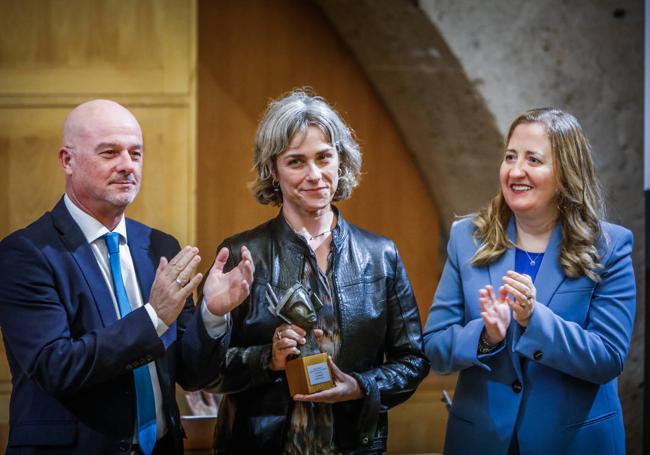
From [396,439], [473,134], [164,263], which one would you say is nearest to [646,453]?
[396,439]

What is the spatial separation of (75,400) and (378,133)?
2.81 metres

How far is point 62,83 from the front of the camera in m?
4.00

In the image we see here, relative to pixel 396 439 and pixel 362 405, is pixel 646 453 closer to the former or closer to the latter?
pixel 396 439

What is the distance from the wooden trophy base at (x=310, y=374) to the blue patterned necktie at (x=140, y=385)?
402 mm

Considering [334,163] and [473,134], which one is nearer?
[334,163]

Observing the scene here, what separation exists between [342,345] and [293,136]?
643mm

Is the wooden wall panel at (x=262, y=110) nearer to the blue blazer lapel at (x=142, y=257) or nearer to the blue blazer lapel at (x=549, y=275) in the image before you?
the blue blazer lapel at (x=142, y=257)

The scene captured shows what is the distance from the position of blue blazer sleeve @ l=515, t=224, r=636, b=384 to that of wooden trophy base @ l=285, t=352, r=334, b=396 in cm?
60

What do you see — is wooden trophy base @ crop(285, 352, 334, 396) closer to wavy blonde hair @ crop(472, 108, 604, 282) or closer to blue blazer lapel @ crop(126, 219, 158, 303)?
blue blazer lapel @ crop(126, 219, 158, 303)

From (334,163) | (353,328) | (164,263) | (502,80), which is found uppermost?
(502,80)

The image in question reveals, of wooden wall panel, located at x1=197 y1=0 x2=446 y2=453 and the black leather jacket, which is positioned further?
wooden wall panel, located at x1=197 y1=0 x2=446 y2=453

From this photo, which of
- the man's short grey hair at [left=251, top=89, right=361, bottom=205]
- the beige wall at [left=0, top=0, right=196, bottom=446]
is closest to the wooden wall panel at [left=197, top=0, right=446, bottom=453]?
the beige wall at [left=0, top=0, right=196, bottom=446]

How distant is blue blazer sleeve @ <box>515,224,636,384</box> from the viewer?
2.76 meters

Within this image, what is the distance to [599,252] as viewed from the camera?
292 cm
